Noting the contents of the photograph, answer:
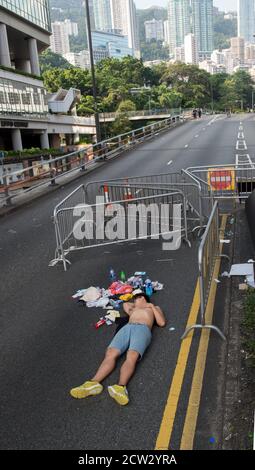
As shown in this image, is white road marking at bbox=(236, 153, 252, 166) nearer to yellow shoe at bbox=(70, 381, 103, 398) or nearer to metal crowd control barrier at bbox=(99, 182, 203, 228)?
metal crowd control barrier at bbox=(99, 182, 203, 228)

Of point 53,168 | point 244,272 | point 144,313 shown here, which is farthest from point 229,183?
point 53,168

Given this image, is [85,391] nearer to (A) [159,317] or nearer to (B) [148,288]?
(A) [159,317]

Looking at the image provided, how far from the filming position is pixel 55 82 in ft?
325

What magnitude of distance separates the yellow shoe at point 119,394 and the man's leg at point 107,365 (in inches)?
11.8

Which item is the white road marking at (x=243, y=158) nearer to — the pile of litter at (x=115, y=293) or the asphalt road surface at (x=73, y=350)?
the asphalt road surface at (x=73, y=350)

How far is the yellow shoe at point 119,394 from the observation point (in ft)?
15.0

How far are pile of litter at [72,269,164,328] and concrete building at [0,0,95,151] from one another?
1445 inches

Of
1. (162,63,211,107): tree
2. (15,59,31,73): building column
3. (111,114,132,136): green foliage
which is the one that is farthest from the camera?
(162,63,211,107): tree

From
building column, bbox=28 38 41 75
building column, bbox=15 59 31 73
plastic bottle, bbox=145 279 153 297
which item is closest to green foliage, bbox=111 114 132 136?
building column, bbox=15 59 31 73

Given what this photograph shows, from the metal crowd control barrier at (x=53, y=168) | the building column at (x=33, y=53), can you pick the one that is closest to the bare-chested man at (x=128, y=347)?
the metal crowd control barrier at (x=53, y=168)

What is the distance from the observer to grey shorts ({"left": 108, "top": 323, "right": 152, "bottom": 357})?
538 centimetres

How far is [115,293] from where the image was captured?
748 centimetres

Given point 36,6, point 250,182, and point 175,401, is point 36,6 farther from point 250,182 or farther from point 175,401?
point 175,401
